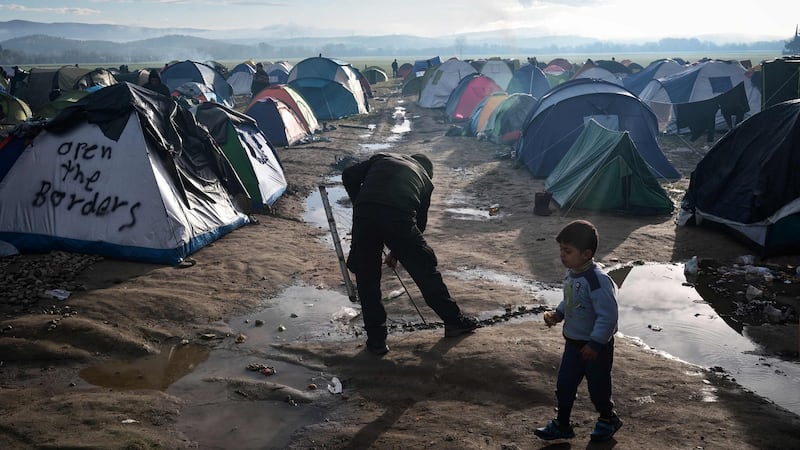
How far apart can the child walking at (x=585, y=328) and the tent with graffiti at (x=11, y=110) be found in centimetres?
2675

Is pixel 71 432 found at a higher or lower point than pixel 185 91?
lower

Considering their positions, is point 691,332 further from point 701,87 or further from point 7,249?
point 701,87

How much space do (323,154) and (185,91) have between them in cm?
1191

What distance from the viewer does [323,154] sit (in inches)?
749

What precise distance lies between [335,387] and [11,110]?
84.8 ft

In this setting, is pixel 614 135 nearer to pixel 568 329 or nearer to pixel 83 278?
pixel 568 329

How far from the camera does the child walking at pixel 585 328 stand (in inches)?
157

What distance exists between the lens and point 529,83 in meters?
32.0

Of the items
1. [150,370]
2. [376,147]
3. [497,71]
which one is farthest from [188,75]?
[150,370]

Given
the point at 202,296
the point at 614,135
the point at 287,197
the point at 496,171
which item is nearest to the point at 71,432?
the point at 202,296

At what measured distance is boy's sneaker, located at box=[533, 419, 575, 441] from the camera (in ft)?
14.1

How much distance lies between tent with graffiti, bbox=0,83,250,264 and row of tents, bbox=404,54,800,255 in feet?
23.6

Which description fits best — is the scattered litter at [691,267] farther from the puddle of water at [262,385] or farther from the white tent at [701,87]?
the white tent at [701,87]

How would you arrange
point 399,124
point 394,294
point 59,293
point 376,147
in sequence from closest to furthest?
point 59,293 → point 394,294 → point 376,147 → point 399,124
